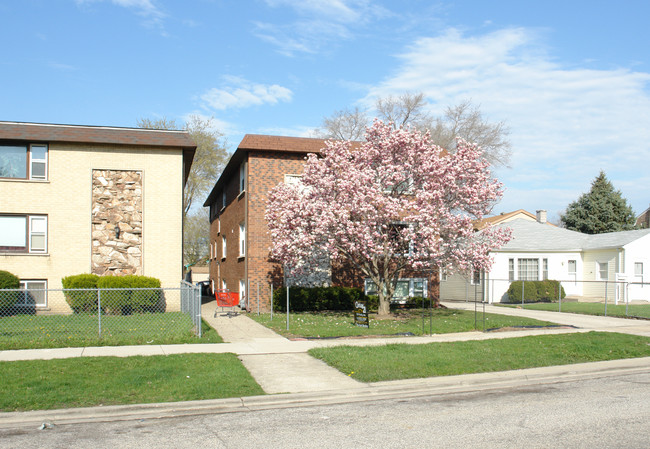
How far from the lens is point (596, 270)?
3019cm

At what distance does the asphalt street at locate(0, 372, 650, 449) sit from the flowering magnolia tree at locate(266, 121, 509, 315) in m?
8.67

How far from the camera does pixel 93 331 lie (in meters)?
14.8

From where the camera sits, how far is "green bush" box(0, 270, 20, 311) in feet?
61.7

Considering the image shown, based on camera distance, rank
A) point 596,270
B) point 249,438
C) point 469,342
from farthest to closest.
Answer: point 596,270, point 469,342, point 249,438

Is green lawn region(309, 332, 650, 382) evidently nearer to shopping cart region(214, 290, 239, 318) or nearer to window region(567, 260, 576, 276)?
shopping cart region(214, 290, 239, 318)

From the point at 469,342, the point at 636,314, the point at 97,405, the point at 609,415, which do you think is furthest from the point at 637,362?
the point at 636,314

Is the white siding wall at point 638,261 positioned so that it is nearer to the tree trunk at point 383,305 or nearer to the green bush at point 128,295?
the tree trunk at point 383,305

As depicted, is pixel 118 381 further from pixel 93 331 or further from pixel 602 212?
pixel 602 212

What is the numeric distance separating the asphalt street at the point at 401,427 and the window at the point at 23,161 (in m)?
16.0

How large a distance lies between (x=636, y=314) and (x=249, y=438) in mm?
19986

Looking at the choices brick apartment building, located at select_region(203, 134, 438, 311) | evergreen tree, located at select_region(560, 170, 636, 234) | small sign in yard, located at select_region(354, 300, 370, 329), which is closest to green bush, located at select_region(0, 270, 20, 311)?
brick apartment building, located at select_region(203, 134, 438, 311)

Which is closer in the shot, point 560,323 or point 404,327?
point 404,327

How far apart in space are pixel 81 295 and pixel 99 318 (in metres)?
7.26

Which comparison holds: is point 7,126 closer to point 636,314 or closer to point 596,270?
point 636,314
